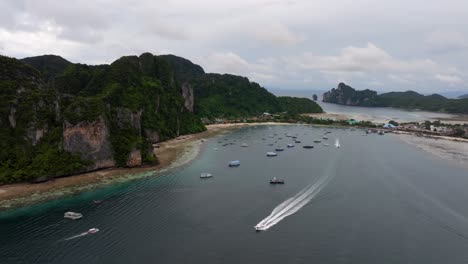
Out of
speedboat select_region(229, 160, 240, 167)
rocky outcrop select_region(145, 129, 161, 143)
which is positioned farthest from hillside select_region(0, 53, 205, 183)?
speedboat select_region(229, 160, 240, 167)

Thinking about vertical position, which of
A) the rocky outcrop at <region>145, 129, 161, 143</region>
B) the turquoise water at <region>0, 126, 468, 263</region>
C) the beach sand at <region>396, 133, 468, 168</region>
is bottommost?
the turquoise water at <region>0, 126, 468, 263</region>

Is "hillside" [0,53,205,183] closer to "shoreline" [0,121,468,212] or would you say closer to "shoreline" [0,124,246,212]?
"shoreline" [0,124,246,212]

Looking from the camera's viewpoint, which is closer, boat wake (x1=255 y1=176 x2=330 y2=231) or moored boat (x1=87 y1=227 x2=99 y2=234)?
moored boat (x1=87 y1=227 x2=99 y2=234)

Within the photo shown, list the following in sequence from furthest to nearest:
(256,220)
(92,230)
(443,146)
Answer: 1. (443,146)
2. (256,220)
3. (92,230)

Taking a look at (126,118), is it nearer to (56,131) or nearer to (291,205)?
(56,131)

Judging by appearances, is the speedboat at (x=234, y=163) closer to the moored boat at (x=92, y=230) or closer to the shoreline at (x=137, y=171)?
the shoreline at (x=137, y=171)

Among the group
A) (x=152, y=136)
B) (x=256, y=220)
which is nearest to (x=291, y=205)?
(x=256, y=220)
